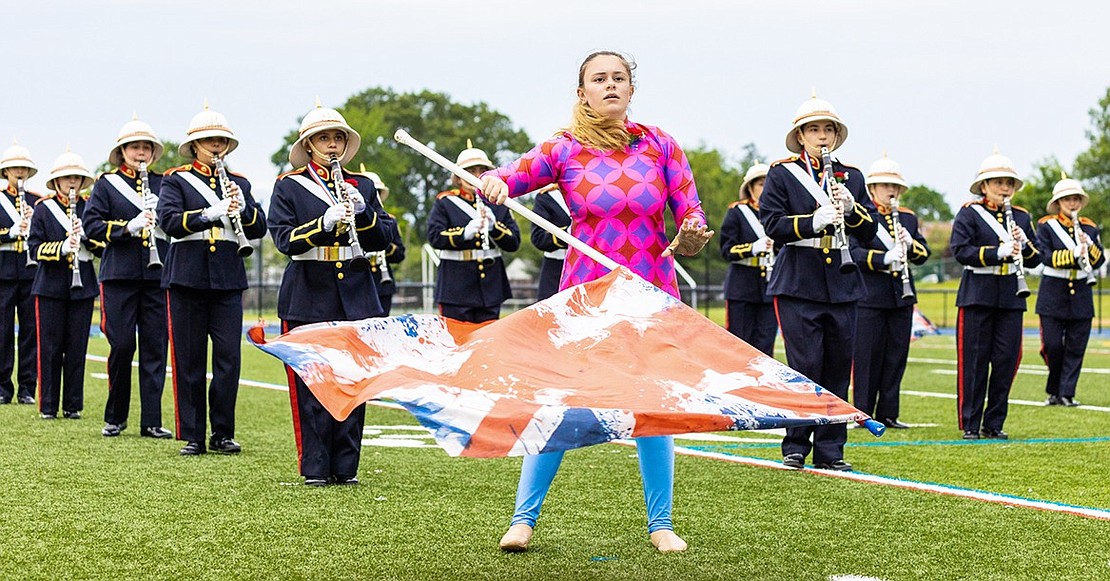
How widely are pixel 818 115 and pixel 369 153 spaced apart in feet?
176

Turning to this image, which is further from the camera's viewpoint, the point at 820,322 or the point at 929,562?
the point at 820,322

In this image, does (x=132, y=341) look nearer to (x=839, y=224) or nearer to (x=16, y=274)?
(x=16, y=274)

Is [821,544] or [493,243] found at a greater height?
[493,243]

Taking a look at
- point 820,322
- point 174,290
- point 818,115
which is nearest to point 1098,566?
point 820,322

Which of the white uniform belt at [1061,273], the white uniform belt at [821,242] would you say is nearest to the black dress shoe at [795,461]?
the white uniform belt at [821,242]

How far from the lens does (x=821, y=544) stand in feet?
19.5

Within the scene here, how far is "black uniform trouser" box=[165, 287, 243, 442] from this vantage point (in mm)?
8945

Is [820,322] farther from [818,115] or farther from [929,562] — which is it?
[929,562]

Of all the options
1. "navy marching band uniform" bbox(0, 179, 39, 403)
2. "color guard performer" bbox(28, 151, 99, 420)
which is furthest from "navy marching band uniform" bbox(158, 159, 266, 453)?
"navy marching band uniform" bbox(0, 179, 39, 403)

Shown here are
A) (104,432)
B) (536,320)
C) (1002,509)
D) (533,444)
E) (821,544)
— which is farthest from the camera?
(104,432)

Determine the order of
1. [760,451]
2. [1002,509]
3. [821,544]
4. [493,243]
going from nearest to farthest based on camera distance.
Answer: [821,544] → [1002,509] → [760,451] → [493,243]

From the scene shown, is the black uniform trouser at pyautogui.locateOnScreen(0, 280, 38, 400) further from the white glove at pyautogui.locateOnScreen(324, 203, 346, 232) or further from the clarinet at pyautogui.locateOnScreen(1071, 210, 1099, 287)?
the clarinet at pyautogui.locateOnScreen(1071, 210, 1099, 287)

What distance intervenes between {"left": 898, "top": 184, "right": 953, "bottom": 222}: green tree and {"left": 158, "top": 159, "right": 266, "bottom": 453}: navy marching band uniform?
11748 centimetres

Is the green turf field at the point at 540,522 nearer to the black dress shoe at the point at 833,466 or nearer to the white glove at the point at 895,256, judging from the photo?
the black dress shoe at the point at 833,466
